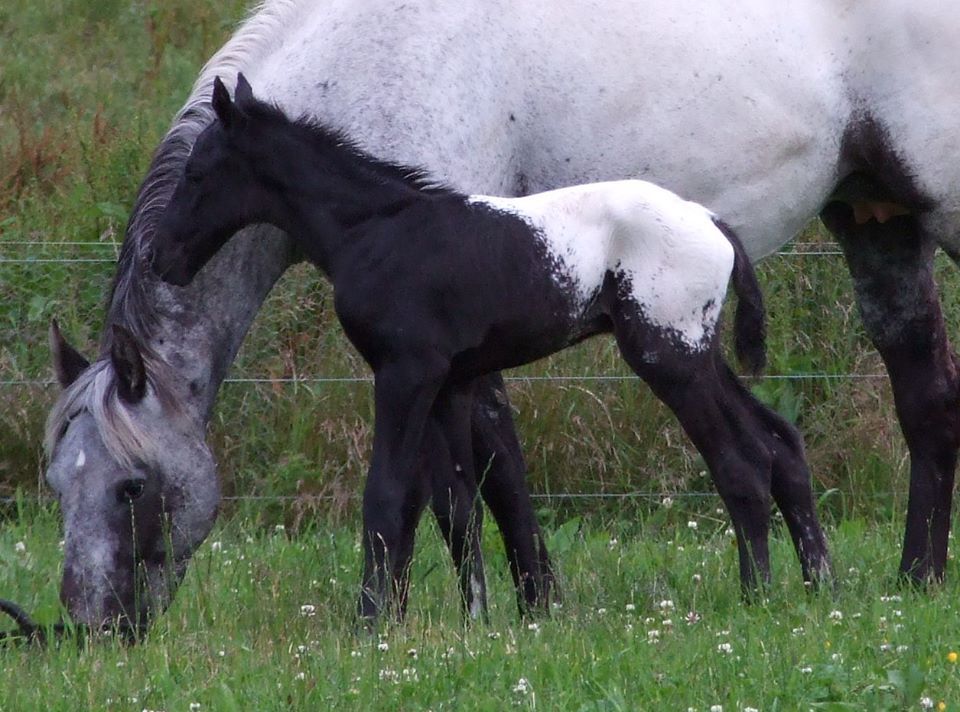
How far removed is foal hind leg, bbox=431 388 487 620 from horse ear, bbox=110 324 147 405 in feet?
3.00

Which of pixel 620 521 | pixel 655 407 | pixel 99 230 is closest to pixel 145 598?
pixel 620 521

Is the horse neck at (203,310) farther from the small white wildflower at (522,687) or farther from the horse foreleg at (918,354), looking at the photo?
the horse foreleg at (918,354)

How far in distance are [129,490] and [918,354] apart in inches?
111

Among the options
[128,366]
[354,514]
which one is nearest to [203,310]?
[128,366]

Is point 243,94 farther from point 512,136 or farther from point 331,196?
point 512,136

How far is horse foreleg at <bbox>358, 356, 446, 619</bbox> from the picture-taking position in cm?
434

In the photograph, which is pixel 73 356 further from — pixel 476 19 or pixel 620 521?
pixel 620 521

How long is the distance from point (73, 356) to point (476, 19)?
1690mm

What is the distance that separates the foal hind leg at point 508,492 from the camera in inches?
196

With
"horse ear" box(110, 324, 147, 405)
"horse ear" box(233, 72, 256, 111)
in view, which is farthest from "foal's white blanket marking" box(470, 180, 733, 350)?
"horse ear" box(110, 324, 147, 405)

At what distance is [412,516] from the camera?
451 centimetres

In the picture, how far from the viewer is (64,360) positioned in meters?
4.87

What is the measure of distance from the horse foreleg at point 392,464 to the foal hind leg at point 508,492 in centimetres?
61

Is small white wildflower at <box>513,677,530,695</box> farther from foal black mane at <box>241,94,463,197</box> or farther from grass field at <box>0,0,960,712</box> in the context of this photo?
foal black mane at <box>241,94,463,197</box>
